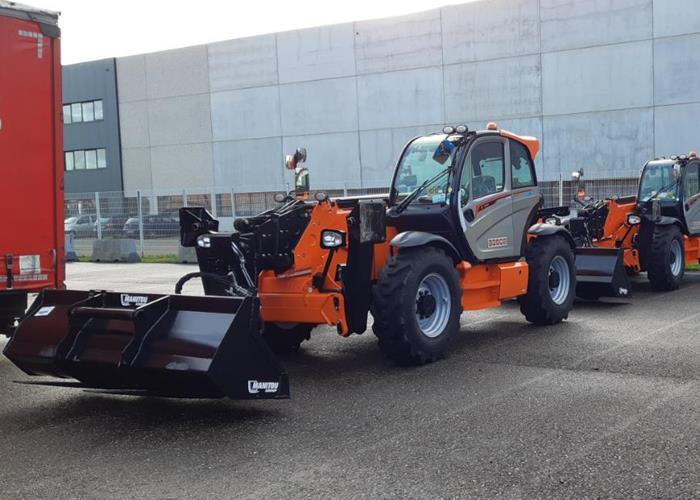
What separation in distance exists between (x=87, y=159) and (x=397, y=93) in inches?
730

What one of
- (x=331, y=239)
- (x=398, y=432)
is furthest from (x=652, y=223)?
(x=398, y=432)

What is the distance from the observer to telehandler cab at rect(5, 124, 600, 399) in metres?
6.11

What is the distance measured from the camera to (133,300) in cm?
649

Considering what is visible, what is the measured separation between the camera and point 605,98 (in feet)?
94.7

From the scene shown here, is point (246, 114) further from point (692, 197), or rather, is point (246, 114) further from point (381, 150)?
point (692, 197)

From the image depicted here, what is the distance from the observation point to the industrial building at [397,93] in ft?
92.1

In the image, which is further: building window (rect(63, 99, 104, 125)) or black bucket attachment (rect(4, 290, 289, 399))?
building window (rect(63, 99, 104, 125))

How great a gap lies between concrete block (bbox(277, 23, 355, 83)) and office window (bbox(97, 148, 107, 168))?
1173 centimetres

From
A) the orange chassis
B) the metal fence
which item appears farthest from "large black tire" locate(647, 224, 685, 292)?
the metal fence

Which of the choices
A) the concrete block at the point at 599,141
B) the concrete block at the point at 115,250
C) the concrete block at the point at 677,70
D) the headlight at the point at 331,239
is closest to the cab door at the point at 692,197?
the headlight at the point at 331,239

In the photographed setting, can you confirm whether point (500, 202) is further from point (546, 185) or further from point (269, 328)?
point (546, 185)

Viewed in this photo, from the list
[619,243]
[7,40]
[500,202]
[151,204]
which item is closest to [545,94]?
[151,204]

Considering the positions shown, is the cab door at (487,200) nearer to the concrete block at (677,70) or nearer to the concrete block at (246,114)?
the concrete block at (677,70)

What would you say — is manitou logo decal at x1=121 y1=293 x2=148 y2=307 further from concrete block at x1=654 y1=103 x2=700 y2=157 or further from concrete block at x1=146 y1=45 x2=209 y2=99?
concrete block at x1=146 y1=45 x2=209 y2=99
